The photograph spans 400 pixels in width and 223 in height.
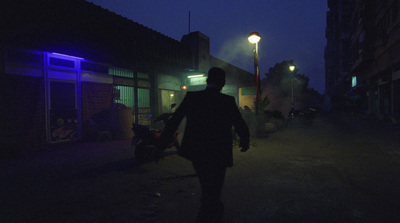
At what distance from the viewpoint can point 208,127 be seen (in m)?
2.28

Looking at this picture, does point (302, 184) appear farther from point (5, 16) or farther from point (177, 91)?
point (177, 91)

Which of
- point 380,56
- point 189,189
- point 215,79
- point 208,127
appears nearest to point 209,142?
point 208,127

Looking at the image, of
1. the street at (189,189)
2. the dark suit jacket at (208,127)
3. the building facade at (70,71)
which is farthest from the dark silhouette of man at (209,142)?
the building facade at (70,71)

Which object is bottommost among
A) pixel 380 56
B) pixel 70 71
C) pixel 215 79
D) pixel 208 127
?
pixel 208 127

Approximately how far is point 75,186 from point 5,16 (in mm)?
5545

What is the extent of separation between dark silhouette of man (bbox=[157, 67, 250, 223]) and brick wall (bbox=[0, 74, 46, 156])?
6.95 meters

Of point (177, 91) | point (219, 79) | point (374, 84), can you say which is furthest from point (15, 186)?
point (374, 84)

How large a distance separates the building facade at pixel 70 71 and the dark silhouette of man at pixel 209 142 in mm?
5065

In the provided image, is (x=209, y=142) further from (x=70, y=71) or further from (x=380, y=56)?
(x=380, y=56)

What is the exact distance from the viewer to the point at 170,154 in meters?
6.88

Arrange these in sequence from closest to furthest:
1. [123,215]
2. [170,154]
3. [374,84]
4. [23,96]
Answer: [123,215] < [170,154] < [23,96] < [374,84]

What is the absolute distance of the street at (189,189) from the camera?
10.1 ft

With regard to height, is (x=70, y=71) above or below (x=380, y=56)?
below

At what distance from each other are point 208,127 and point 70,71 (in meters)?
8.59
